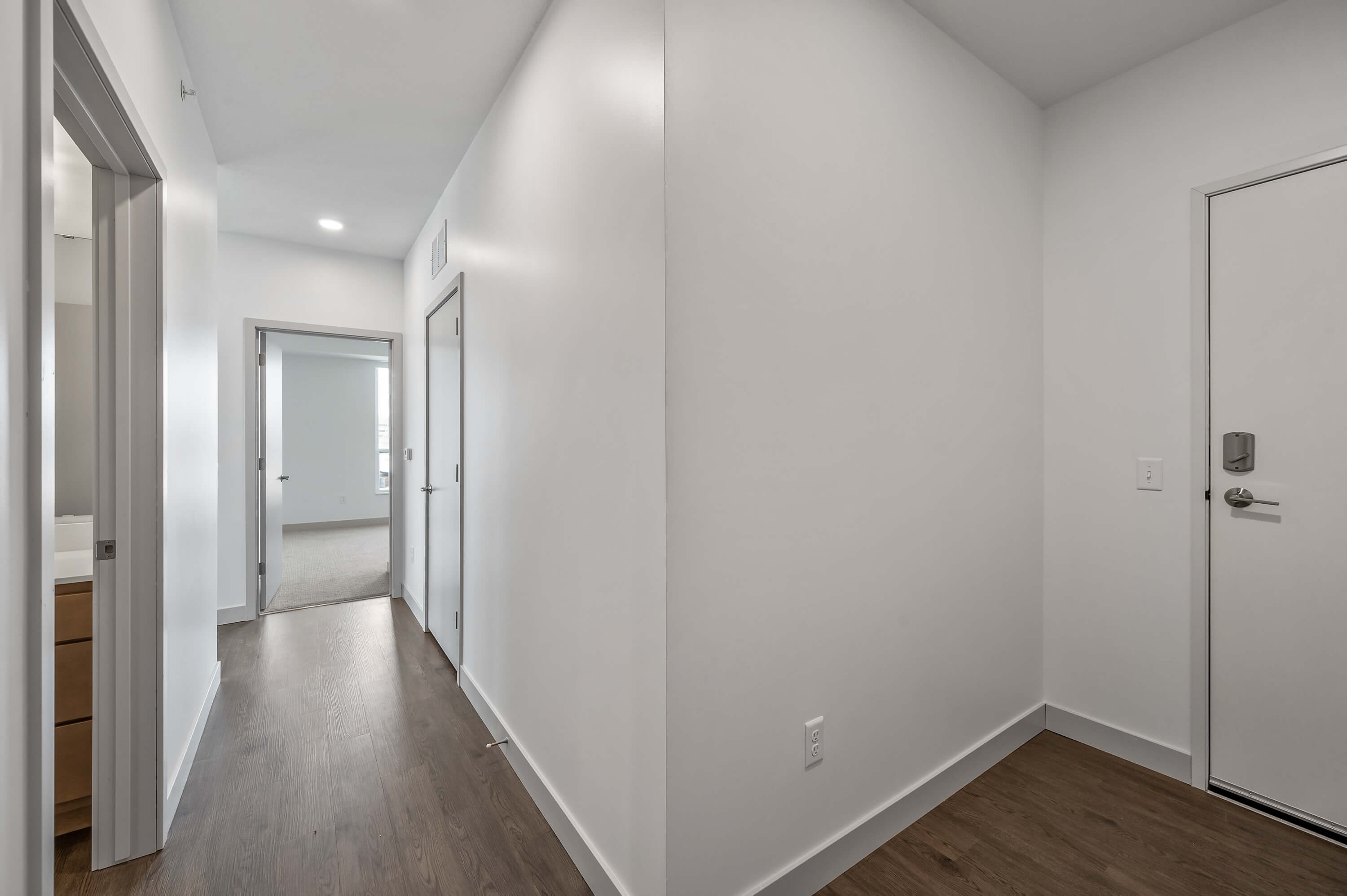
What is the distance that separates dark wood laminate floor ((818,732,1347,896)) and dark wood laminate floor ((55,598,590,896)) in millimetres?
998

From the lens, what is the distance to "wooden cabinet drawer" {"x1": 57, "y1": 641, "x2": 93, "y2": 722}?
1708 mm

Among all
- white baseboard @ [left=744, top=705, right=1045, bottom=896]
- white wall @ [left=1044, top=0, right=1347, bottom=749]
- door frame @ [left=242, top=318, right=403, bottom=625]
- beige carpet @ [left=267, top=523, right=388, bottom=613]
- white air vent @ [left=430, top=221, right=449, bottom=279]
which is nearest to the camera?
white baseboard @ [left=744, top=705, right=1045, bottom=896]

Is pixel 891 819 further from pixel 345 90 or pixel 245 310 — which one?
pixel 245 310

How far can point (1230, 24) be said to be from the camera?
6.31 feet

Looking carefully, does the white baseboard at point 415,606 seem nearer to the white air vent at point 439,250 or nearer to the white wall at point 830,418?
the white air vent at point 439,250

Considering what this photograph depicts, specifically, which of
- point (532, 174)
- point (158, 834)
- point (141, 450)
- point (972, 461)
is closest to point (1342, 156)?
point (972, 461)

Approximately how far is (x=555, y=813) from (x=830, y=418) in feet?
4.85

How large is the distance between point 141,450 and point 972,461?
2699 mm

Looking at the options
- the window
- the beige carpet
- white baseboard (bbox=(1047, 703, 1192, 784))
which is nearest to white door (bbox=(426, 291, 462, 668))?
the beige carpet

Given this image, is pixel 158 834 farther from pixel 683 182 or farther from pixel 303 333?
pixel 303 333

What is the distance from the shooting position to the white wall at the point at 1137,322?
188cm

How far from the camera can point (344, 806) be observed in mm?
1943

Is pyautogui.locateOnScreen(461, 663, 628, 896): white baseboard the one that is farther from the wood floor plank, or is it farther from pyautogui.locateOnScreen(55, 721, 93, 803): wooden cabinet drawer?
pyautogui.locateOnScreen(55, 721, 93, 803): wooden cabinet drawer

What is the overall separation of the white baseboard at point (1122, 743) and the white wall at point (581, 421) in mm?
1962
